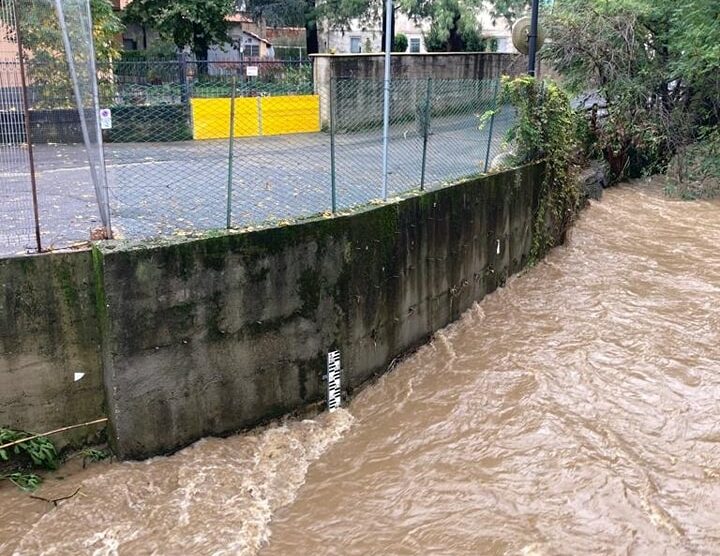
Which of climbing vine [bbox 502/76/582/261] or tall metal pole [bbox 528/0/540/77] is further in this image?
tall metal pole [bbox 528/0/540/77]

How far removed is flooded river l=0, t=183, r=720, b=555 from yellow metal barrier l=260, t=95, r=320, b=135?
7487 mm

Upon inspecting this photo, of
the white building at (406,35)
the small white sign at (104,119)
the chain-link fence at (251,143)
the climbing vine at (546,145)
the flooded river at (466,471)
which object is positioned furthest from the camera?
the white building at (406,35)

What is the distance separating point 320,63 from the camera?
59.4 ft

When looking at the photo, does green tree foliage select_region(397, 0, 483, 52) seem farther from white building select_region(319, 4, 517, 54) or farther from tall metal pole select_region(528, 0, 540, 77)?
white building select_region(319, 4, 517, 54)

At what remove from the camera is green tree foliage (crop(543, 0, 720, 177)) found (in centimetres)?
1742

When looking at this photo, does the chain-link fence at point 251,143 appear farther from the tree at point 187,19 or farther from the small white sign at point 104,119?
the tree at point 187,19

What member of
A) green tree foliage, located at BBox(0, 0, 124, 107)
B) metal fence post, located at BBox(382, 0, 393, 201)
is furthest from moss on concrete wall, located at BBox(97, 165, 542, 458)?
green tree foliage, located at BBox(0, 0, 124, 107)

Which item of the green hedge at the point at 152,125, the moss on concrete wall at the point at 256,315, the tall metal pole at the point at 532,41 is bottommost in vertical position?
the moss on concrete wall at the point at 256,315

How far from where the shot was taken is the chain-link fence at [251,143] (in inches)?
313

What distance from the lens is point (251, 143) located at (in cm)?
1400

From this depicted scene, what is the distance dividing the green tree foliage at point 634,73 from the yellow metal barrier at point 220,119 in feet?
26.7

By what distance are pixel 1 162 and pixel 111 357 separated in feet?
9.23

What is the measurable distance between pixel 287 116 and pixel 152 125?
274cm

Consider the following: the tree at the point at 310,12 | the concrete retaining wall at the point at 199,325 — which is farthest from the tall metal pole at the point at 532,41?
the tree at the point at 310,12
